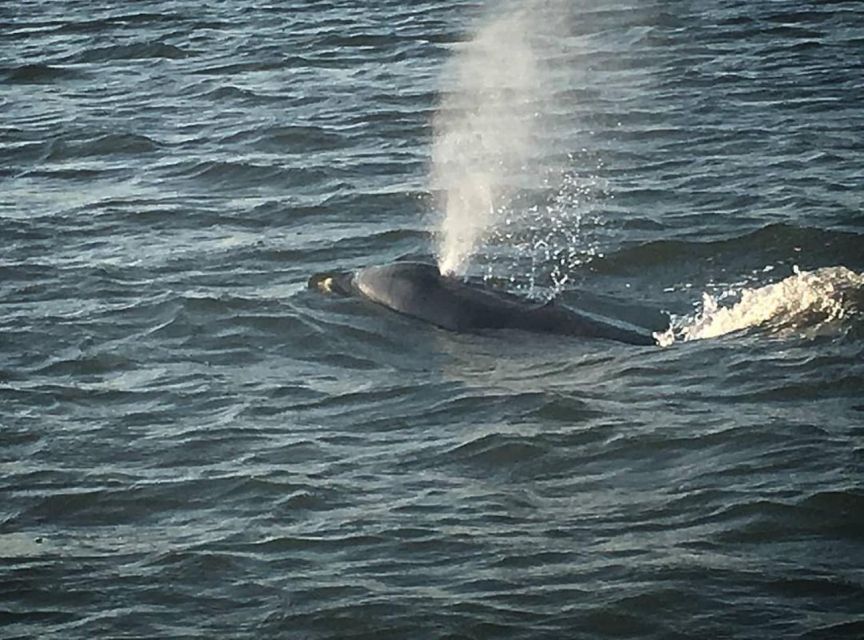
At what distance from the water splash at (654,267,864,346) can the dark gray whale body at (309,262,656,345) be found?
16.9 inches

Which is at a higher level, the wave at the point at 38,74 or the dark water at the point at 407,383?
the wave at the point at 38,74

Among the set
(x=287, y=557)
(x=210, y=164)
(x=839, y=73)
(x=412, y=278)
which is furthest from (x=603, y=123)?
(x=287, y=557)

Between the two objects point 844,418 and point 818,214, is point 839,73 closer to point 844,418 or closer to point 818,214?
point 818,214

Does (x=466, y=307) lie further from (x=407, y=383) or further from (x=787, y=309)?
(x=787, y=309)

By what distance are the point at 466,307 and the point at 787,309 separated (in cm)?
224

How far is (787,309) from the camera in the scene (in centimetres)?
1401

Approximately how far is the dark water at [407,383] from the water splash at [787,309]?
5cm

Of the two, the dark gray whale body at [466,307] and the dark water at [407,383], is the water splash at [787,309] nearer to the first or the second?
the dark water at [407,383]

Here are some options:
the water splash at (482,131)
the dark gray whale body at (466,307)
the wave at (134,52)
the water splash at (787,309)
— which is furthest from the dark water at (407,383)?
the wave at (134,52)

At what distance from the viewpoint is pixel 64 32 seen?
87.6 feet

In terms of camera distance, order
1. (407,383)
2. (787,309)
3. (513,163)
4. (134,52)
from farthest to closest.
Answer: (134,52)
(513,163)
(787,309)
(407,383)

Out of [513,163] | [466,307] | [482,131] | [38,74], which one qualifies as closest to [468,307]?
[466,307]

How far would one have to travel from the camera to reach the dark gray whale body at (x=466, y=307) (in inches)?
548

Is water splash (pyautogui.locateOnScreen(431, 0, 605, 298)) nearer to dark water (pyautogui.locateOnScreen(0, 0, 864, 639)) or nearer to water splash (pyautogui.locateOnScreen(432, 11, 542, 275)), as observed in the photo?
water splash (pyautogui.locateOnScreen(432, 11, 542, 275))
